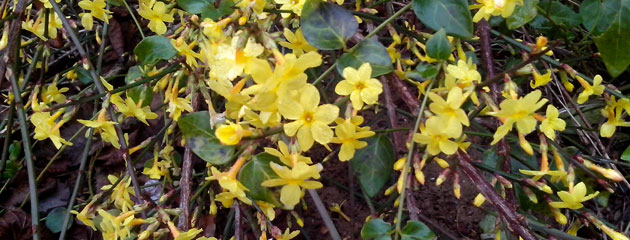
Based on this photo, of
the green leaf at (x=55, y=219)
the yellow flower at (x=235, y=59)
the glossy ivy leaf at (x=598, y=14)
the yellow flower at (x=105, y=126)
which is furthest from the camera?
the green leaf at (x=55, y=219)

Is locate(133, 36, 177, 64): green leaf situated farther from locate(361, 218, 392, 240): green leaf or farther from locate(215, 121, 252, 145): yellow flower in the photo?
locate(361, 218, 392, 240): green leaf

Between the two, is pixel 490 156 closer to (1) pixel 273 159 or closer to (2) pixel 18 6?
(1) pixel 273 159

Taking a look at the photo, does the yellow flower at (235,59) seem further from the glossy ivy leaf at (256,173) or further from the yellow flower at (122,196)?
the yellow flower at (122,196)

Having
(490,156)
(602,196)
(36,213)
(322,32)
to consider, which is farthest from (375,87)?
→ (36,213)

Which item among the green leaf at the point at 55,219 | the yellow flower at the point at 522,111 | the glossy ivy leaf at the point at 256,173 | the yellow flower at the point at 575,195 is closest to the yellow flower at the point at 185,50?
the glossy ivy leaf at the point at 256,173

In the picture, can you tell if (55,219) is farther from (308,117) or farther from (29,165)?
(308,117)

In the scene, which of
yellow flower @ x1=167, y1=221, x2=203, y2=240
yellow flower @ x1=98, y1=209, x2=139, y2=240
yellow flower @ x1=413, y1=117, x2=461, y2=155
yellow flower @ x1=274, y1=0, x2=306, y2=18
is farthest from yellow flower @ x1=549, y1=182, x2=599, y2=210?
yellow flower @ x1=98, y1=209, x2=139, y2=240

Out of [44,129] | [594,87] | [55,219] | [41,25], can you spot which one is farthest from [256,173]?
[55,219]
